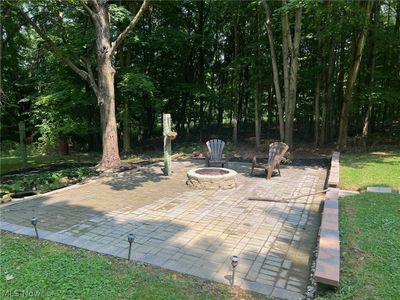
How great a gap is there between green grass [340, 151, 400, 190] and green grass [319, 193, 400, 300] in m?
1.05

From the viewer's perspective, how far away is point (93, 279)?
8.87 ft

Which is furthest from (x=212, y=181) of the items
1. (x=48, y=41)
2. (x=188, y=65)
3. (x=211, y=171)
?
(x=188, y=65)

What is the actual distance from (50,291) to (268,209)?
10.7ft

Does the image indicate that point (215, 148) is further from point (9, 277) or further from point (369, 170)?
point (9, 277)

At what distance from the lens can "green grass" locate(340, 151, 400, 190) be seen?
18.7ft

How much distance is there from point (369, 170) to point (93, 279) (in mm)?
6223

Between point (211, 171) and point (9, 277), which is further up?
point (211, 171)

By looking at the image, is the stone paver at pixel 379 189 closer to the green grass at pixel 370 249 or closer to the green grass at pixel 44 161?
the green grass at pixel 370 249

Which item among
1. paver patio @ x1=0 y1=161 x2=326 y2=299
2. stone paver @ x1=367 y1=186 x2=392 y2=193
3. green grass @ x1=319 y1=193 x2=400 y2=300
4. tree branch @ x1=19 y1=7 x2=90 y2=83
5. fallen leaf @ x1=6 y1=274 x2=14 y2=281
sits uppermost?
tree branch @ x1=19 y1=7 x2=90 y2=83

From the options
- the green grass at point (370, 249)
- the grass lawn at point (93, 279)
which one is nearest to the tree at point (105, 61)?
the grass lawn at point (93, 279)

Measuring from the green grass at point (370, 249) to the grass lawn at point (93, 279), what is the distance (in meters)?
0.78

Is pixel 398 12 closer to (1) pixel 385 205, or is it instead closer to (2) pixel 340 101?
(2) pixel 340 101

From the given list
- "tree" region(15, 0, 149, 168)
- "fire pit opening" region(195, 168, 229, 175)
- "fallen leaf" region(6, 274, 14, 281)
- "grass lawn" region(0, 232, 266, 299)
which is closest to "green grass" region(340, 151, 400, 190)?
"fire pit opening" region(195, 168, 229, 175)

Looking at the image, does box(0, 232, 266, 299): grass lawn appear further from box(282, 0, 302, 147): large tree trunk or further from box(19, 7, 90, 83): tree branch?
box(282, 0, 302, 147): large tree trunk
